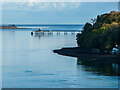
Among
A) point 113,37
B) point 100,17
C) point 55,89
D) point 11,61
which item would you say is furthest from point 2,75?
point 100,17

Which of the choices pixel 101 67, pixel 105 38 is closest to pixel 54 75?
pixel 101 67

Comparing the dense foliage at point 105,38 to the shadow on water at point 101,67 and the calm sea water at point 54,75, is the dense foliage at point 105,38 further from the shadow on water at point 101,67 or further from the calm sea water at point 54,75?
the calm sea water at point 54,75

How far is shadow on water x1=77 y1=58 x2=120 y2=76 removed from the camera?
156 ft

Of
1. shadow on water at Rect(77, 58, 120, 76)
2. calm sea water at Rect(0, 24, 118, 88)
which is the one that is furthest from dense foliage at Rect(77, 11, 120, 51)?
calm sea water at Rect(0, 24, 118, 88)

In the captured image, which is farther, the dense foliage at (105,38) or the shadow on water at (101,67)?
the dense foliage at (105,38)

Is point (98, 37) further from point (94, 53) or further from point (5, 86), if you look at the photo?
point (5, 86)

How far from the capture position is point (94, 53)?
68.4m

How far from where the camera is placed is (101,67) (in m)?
52.1

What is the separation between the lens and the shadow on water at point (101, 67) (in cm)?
4759

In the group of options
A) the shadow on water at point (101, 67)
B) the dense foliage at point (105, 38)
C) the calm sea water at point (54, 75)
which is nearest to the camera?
the calm sea water at point (54, 75)

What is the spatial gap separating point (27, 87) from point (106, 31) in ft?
102

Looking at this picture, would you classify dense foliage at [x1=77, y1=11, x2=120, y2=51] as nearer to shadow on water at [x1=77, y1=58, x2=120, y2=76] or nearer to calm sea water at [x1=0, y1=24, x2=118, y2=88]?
shadow on water at [x1=77, y1=58, x2=120, y2=76]

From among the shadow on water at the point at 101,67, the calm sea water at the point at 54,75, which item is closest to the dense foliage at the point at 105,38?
the shadow on water at the point at 101,67

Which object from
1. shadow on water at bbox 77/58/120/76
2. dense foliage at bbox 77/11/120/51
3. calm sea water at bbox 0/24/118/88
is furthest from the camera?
dense foliage at bbox 77/11/120/51
